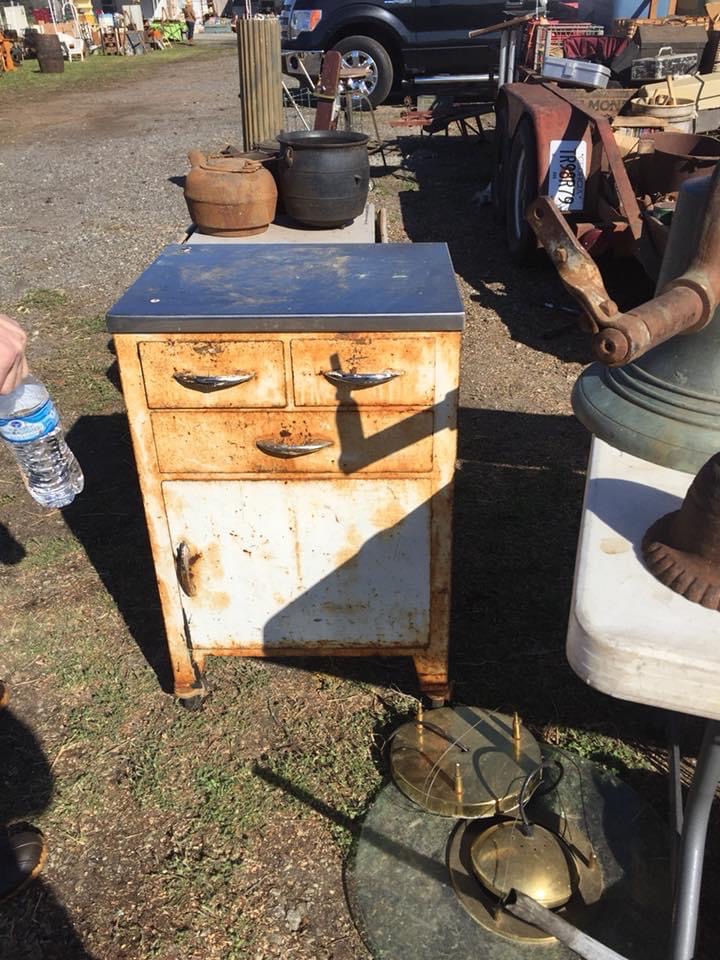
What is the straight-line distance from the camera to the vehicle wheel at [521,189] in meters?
5.56

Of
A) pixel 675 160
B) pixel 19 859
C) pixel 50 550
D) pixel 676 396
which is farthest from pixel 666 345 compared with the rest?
pixel 675 160

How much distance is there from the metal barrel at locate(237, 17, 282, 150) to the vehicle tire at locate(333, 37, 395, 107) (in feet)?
16.6

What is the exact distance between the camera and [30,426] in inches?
94.3

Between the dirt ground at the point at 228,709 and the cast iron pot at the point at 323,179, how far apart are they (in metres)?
1.32

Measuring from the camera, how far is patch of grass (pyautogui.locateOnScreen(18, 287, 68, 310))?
19.4ft

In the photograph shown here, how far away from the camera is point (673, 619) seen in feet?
3.65

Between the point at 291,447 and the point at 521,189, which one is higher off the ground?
the point at 291,447

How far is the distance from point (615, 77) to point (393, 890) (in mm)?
7146

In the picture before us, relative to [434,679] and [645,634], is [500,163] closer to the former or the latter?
[434,679]

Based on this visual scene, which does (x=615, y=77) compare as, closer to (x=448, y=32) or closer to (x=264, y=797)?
(x=448, y=32)

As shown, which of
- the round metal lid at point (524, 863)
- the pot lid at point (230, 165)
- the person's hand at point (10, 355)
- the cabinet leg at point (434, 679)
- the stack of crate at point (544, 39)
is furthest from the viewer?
the stack of crate at point (544, 39)

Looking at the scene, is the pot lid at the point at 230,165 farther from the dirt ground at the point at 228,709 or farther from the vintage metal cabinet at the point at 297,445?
the dirt ground at the point at 228,709

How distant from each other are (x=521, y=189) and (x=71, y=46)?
19813 millimetres

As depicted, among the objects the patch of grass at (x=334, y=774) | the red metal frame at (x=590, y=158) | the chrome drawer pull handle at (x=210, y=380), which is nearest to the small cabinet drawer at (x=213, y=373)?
the chrome drawer pull handle at (x=210, y=380)
